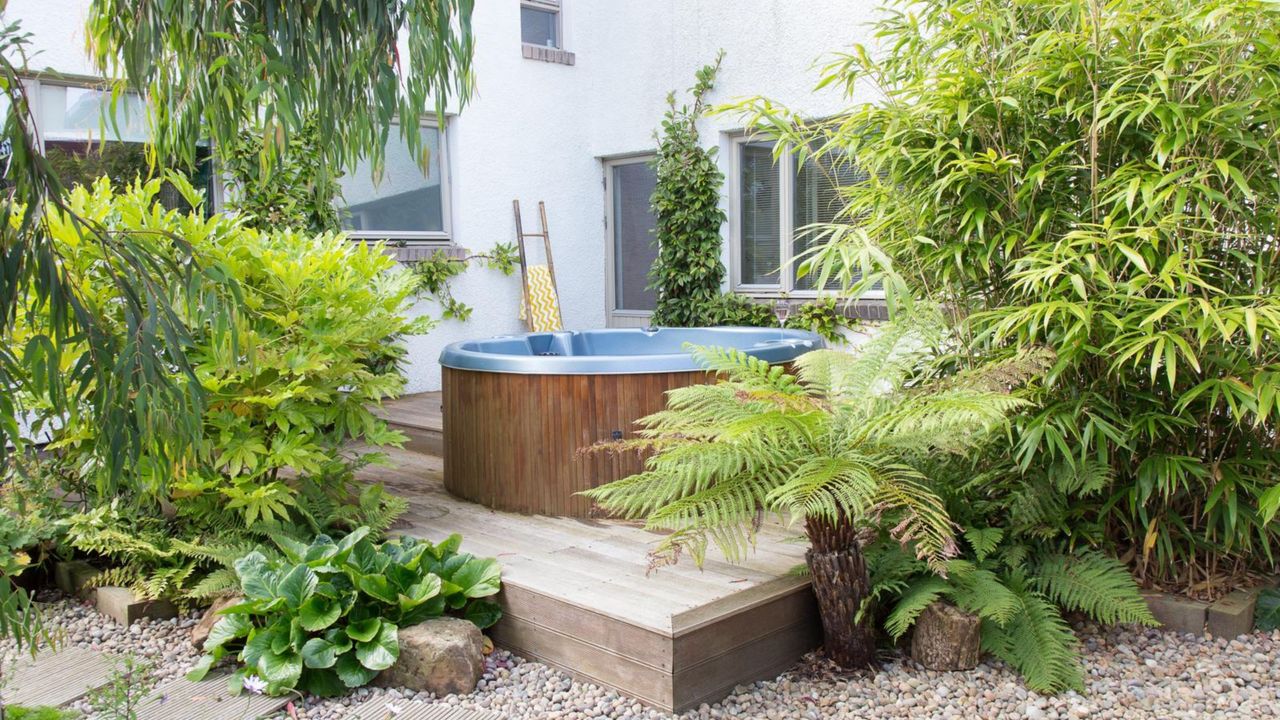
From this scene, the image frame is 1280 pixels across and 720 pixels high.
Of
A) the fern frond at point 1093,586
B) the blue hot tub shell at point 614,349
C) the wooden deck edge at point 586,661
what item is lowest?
the wooden deck edge at point 586,661

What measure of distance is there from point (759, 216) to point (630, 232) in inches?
52.0

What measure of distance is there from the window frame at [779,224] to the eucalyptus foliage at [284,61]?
4990 mm

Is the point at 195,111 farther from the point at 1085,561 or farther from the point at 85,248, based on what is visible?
the point at 1085,561

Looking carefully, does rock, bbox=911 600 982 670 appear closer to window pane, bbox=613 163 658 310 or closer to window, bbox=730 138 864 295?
window, bbox=730 138 864 295

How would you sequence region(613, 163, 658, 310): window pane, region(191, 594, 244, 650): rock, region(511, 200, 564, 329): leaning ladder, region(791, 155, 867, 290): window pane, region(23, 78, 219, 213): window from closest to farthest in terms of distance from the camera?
1. region(191, 594, 244, 650): rock
2. region(23, 78, 219, 213): window
3. region(791, 155, 867, 290): window pane
4. region(511, 200, 564, 329): leaning ladder
5. region(613, 163, 658, 310): window pane

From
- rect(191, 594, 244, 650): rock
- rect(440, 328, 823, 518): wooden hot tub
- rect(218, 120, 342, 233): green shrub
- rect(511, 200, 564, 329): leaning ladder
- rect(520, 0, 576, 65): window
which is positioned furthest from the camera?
rect(520, 0, 576, 65): window

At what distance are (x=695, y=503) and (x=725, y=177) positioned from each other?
5.11 metres

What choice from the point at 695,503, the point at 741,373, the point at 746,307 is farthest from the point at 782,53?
the point at 695,503

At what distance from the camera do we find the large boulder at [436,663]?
108 inches

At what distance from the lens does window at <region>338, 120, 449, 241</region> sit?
7051mm

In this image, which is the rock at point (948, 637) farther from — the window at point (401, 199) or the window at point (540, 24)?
the window at point (540, 24)

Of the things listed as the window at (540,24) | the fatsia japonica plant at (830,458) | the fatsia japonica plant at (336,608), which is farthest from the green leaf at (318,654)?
the window at (540,24)

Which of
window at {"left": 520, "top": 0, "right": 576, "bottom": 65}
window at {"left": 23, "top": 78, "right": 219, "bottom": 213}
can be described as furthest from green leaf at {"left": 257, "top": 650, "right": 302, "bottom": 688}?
window at {"left": 520, "top": 0, "right": 576, "bottom": 65}

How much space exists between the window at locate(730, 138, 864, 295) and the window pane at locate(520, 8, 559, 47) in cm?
181
